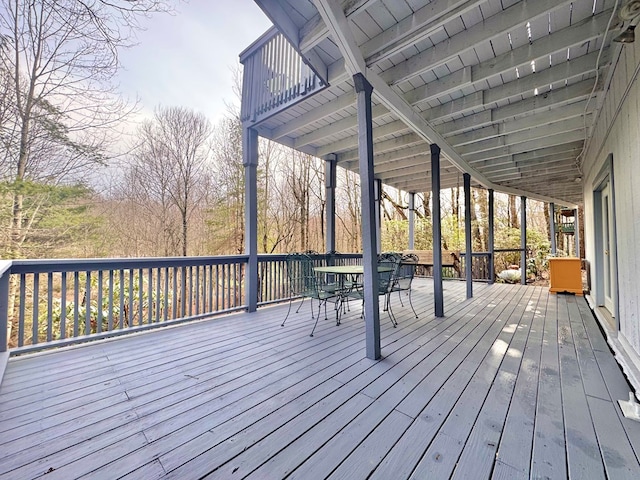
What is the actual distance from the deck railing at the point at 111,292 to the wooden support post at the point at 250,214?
15cm

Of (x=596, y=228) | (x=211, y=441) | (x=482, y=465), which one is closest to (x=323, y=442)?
(x=211, y=441)

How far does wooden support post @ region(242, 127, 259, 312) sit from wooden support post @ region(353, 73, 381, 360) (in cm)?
215

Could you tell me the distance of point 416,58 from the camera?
8.82 ft

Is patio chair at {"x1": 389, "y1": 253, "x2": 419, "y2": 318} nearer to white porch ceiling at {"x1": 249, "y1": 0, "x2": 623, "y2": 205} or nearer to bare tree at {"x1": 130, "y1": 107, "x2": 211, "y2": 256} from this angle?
white porch ceiling at {"x1": 249, "y1": 0, "x2": 623, "y2": 205}

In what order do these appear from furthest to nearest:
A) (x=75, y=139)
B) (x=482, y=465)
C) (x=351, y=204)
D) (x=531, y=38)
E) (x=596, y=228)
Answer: (x=351, y=204) < (x=75, y=139) < (x=596, y=228) < (x=531, y=38) < (x=482, y=465)

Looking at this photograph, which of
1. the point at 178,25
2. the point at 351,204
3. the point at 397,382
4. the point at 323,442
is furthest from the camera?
the point at 351,204

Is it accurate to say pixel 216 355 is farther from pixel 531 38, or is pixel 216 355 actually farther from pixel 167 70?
pixel 167 70

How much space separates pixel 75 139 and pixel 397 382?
20.2ft

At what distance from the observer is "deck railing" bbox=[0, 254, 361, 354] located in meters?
2.45

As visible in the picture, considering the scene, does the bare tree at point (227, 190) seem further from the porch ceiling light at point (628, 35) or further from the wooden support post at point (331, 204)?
the porch ceiling light at point (628, 35)

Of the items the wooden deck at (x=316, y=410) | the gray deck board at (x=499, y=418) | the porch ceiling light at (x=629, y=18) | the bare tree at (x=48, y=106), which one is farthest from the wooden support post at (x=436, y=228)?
the bare tree at (x=48, y=106)

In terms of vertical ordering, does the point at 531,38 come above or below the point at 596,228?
above

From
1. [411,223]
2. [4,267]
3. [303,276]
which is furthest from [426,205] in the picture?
[4,267]

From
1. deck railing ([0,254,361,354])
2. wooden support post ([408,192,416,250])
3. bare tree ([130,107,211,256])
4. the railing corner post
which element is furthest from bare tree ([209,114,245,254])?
the railing corner post
